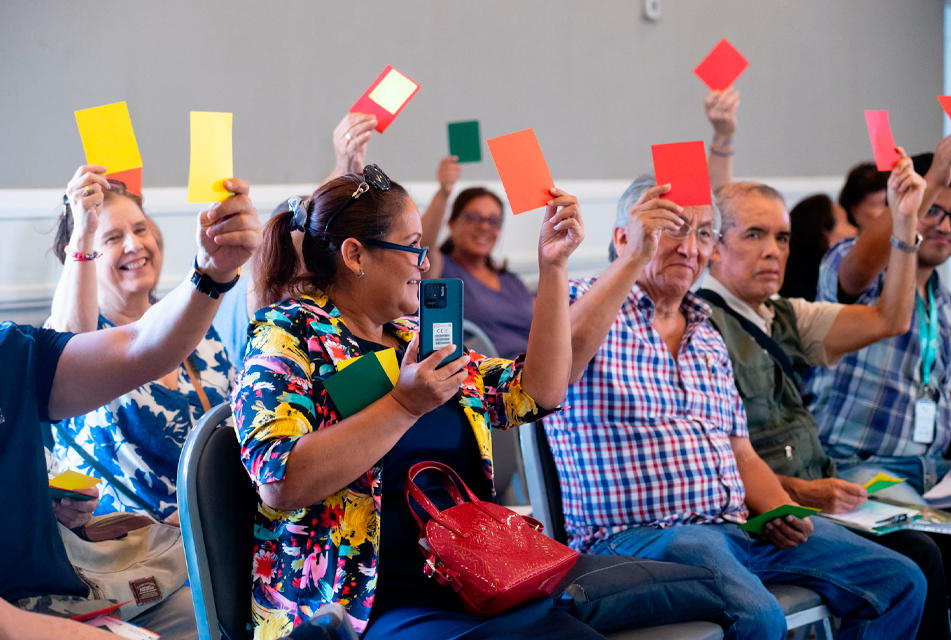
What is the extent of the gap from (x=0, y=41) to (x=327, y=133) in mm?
1135

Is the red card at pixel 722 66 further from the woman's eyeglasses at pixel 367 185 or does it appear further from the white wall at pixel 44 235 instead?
the woman's eyeglasses at pixel 367 185

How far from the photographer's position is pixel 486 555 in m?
1.21

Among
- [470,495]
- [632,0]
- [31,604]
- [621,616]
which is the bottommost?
[621,616]

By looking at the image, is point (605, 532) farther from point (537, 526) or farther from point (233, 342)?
point (233, 342)

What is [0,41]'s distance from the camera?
2477 mm

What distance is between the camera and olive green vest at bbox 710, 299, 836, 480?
6.87 feet

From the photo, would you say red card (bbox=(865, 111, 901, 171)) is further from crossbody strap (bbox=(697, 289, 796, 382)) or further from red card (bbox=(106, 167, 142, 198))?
red card (bbox=(106, 167, 142, 198))

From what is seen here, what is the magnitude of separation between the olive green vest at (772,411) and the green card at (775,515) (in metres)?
0.35

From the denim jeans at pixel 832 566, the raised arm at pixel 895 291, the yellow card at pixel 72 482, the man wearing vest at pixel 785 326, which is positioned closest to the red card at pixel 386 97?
the man wearing vest at pixel 785 326

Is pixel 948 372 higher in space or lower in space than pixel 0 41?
lower

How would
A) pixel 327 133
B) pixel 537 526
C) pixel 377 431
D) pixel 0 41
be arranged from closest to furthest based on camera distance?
pixel 377 431 < pixel 537 526 < pixel 0 41 < pixel 327 133

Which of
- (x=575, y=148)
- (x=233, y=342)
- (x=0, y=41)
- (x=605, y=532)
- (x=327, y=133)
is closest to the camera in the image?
(x=605, y=532)

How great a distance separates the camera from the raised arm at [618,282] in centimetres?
167

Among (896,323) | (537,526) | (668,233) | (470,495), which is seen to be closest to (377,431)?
(470,495)
